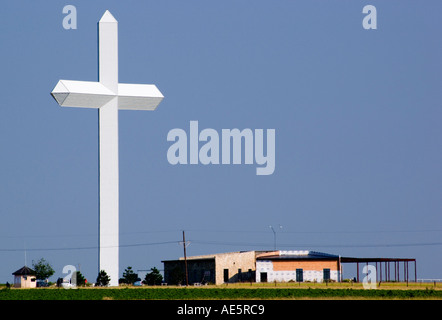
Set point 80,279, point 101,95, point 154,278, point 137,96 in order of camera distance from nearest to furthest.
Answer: point 101,95
point 137,96
point 80,279
point 154,278

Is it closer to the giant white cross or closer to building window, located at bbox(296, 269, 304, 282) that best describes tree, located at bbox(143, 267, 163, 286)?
building window, located at bbox(296, 269, 304, 282)

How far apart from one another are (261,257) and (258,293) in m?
30.2

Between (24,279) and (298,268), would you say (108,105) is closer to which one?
(24,279)

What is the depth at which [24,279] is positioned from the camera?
98.8 meters

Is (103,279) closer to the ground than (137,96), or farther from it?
closer to the ground

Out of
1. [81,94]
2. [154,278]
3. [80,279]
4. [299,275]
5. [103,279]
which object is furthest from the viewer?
[299,275]

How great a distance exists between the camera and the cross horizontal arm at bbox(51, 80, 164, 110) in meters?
71.0

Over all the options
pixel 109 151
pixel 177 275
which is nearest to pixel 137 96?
pixel 109 151

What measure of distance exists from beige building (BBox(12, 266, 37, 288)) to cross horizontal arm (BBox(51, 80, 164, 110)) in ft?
104

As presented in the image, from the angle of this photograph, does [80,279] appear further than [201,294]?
Yes

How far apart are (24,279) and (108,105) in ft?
109

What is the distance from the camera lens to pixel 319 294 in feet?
239

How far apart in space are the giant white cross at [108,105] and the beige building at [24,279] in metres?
26.9
